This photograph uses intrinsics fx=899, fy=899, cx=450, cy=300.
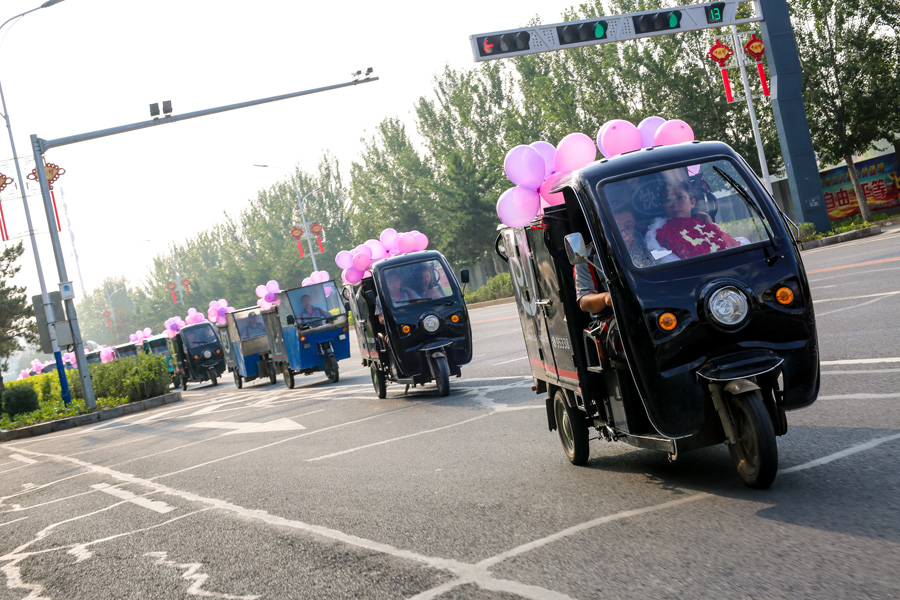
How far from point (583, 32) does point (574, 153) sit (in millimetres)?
15340

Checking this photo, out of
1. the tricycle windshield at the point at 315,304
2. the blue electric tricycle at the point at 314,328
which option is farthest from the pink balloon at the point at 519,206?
the tricycle windshield at the point at 315,304

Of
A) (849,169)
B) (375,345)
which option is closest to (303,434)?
(375,345)

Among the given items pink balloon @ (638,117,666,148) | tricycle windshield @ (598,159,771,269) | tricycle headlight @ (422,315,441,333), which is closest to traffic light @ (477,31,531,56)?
tricycle headlight @ (422,315,441,333)

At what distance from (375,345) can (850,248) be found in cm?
1455

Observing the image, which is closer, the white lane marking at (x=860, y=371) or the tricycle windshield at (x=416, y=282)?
the white lane marking at (x=860, y=371)

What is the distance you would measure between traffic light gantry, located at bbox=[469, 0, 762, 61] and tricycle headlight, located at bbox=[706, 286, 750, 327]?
1612 cm

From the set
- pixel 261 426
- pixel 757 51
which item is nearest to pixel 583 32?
pixel 757 51

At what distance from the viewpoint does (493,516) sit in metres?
5.80

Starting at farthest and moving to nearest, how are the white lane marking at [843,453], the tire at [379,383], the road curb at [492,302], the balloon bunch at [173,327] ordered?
the road curb at [492,302]
the balloon bunch at [173,327]
the tire at [379,383]
the white lane marking at [843,453]

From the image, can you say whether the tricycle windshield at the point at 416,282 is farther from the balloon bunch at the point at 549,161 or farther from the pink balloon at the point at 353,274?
the balloon bunch at the point at 549,161

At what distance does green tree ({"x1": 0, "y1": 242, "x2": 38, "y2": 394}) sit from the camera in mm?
34031

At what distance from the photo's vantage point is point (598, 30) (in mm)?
21203

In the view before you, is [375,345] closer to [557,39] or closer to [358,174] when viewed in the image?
[557,39]

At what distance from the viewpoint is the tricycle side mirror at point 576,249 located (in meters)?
5.36
